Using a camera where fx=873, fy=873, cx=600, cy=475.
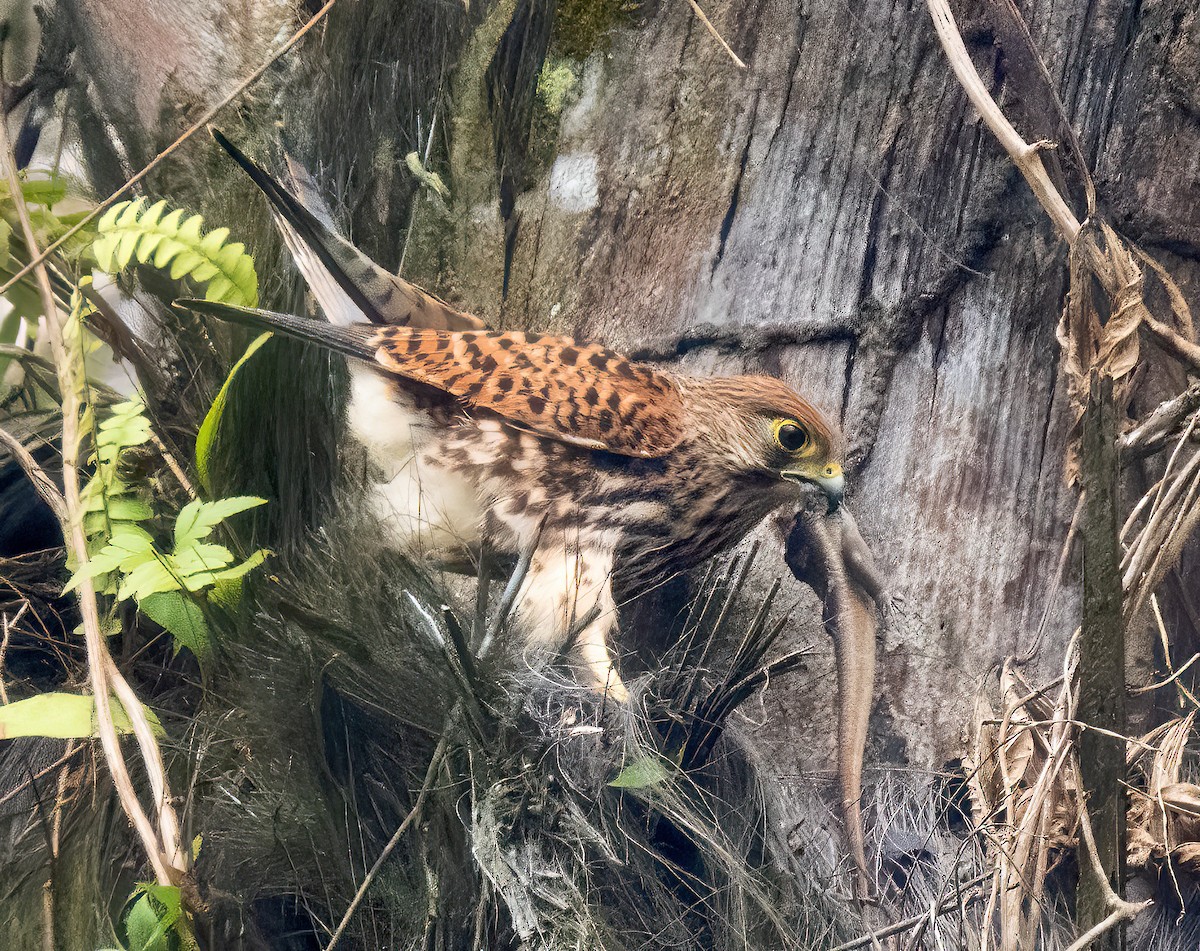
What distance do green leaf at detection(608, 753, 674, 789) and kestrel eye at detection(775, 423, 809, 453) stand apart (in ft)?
1.29

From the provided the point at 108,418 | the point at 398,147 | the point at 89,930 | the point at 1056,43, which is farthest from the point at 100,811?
the point at 1056,43

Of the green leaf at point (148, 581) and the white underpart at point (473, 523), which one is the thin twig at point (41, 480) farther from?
the white underpart at point (473, 523)

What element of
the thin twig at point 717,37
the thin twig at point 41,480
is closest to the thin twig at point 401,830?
the thin twig at point 41,480

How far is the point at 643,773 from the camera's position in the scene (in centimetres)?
94

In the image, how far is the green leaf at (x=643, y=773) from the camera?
940 millimetres

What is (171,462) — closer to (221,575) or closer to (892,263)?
(221,575)

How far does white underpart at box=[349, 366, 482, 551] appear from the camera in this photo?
1.01 metres

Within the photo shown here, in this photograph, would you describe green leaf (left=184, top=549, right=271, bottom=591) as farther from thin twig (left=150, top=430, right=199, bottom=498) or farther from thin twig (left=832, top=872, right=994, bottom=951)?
thin twig (left=832, top=872, right=994, bottom=951)

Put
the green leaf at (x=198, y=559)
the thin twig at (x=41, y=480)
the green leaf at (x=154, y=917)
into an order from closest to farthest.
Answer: the green leaf at (x=154, y=917), the green leaf at (x=198, y=559), the thin twig at (x=41, y=480)

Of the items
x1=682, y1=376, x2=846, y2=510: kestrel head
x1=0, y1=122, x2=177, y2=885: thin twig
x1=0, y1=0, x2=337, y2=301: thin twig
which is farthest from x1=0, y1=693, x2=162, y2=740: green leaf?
x1=682, y1=376, x2=846, y2=510: kestrel head

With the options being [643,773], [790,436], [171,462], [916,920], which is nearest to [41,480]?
[171,462]

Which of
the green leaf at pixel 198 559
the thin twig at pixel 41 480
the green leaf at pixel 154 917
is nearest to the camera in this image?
the green leaf at pixel 154 917

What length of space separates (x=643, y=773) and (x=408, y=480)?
425mm

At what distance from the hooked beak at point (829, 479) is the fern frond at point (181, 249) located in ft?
2.32
